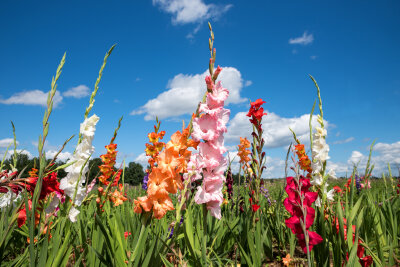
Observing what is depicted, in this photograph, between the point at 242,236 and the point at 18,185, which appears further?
the point at 242,236

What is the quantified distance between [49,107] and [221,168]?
0.96 m

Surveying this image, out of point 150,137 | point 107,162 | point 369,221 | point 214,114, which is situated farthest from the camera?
point 150,137

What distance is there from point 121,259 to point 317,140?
165 cm

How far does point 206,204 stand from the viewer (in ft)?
5.16

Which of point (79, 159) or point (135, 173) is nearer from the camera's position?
point (79, 159)

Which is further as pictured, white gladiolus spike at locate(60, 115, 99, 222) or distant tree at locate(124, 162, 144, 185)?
distant tree at locate(124, 162, 144, 185)

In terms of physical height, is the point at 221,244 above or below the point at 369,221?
below

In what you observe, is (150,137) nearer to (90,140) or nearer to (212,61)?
(90,140)

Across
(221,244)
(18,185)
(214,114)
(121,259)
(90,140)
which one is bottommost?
(221,244)

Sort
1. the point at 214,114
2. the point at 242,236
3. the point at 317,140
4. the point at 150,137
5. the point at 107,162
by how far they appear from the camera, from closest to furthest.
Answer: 1. the point at 214,114
2. the point at 317,140
3. the point at 242,236
4. the point at 107,162
5. the point at 150,137

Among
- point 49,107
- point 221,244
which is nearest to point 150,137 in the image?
point 221,244

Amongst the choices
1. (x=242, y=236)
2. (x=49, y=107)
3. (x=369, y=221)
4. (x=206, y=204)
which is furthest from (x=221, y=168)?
(x=369, y=221)

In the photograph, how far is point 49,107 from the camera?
3.39ft

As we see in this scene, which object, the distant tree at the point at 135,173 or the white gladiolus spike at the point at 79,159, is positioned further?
the distant tree at the point at 135,173
